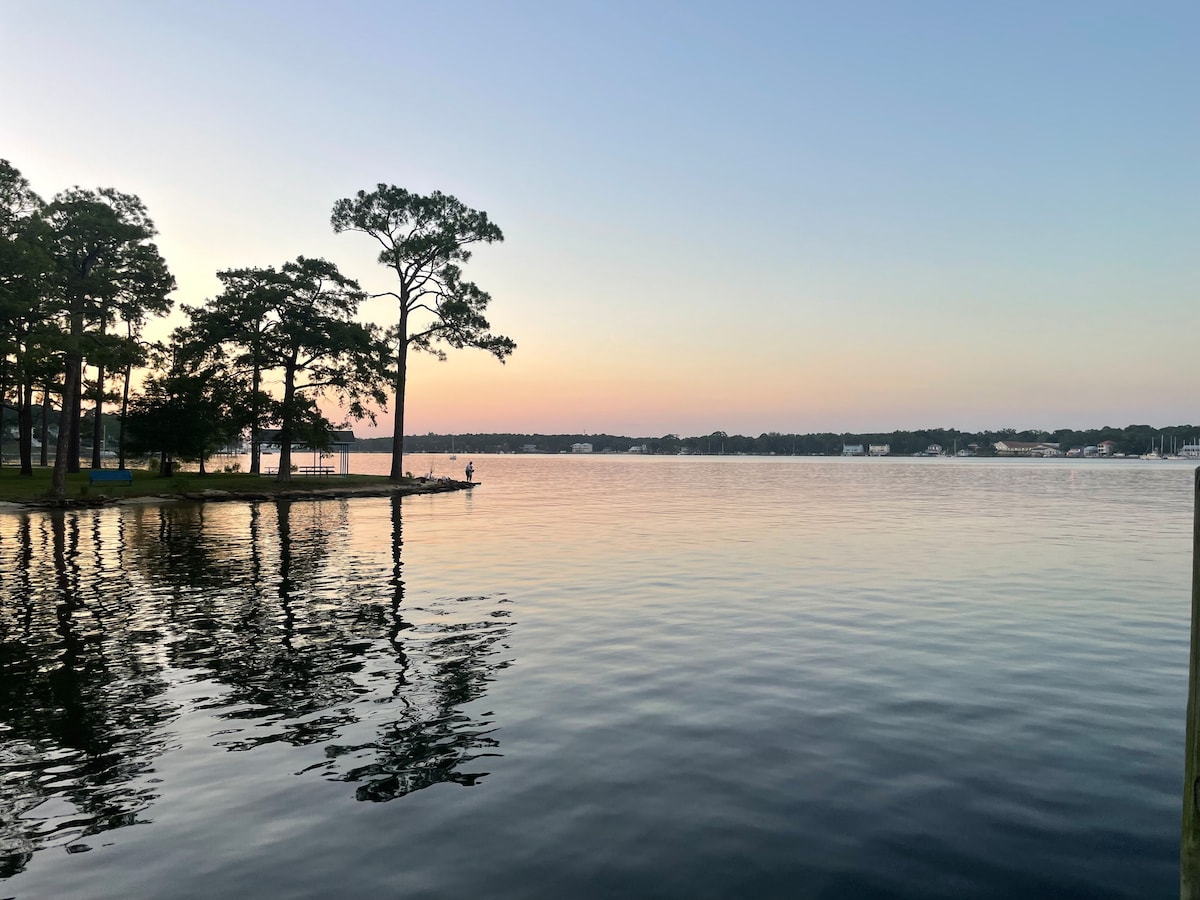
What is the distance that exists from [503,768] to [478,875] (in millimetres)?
2209

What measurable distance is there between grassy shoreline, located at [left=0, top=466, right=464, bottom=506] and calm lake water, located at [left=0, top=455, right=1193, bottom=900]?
95.4ft

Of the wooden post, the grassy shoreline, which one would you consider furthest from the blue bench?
the wooden post

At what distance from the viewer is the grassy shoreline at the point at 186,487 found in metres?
46.6

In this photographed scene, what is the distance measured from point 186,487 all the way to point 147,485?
15.3ft

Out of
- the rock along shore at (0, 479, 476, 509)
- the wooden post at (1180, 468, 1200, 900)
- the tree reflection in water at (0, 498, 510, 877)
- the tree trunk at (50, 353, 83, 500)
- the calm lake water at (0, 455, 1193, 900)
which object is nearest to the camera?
the wooden post at (1180, 468, 1200, 900)

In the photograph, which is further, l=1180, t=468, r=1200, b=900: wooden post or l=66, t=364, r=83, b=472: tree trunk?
l=66, t=364, r=83, b=472: tree trunk

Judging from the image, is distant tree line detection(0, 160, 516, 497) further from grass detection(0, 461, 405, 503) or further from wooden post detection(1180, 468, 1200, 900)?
wooden post detection(1180, 468, 1200, 900)

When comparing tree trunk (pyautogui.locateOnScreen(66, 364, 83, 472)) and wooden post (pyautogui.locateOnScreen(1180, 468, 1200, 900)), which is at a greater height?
tree trunk (pyautogui.locateOnScreen(66, 364, 83, 472))

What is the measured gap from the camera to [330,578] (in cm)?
2114

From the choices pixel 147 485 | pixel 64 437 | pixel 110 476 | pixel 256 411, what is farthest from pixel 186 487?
pixel 64 437

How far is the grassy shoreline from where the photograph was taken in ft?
153

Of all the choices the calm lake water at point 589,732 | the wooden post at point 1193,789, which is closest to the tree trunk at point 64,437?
the calm lake water at point 589,732

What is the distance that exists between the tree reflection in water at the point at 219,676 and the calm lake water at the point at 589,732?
6cm

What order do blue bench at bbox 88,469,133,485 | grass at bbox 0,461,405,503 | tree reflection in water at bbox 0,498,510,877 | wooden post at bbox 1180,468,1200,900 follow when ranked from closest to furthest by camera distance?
wooden post at bbox 1180,468,1200,900, tree reflection in water at bbox 0,498,510,877, grass at bbox 0,461,405,503, blue bench at bbox 88,469,133,485
